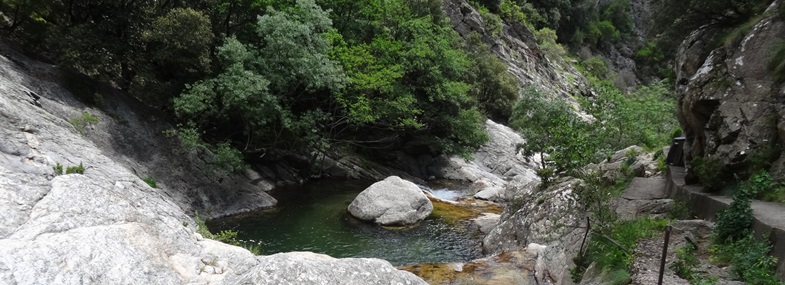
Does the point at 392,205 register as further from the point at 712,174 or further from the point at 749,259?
the point at 749,259

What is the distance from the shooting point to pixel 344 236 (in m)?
17.0

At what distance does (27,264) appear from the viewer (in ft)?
19.6

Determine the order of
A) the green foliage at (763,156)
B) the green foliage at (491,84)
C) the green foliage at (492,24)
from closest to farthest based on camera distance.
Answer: the green foliage at (763,156) → the green foliage at (491,84) → the green foliage at (492,24)

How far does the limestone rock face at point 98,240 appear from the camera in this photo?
6203mm

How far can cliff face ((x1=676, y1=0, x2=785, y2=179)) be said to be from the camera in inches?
346

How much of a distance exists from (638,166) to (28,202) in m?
15.8

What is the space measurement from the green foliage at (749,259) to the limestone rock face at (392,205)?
12537 mm

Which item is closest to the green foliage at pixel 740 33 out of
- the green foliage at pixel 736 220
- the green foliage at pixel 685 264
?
the green foliage at pixel 736 220

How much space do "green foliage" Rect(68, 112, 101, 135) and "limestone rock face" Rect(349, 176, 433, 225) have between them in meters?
10.3

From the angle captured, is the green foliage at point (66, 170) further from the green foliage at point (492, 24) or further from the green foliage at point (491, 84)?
the green foliage at point (492, 24)

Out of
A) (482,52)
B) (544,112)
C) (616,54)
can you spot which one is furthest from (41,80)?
(616,54)

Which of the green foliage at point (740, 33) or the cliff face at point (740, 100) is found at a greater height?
the green foliage at point (740, 33)

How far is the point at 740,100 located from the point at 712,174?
1643 millimetres

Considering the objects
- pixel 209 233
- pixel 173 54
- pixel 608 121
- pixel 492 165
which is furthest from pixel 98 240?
pixel 492 165
